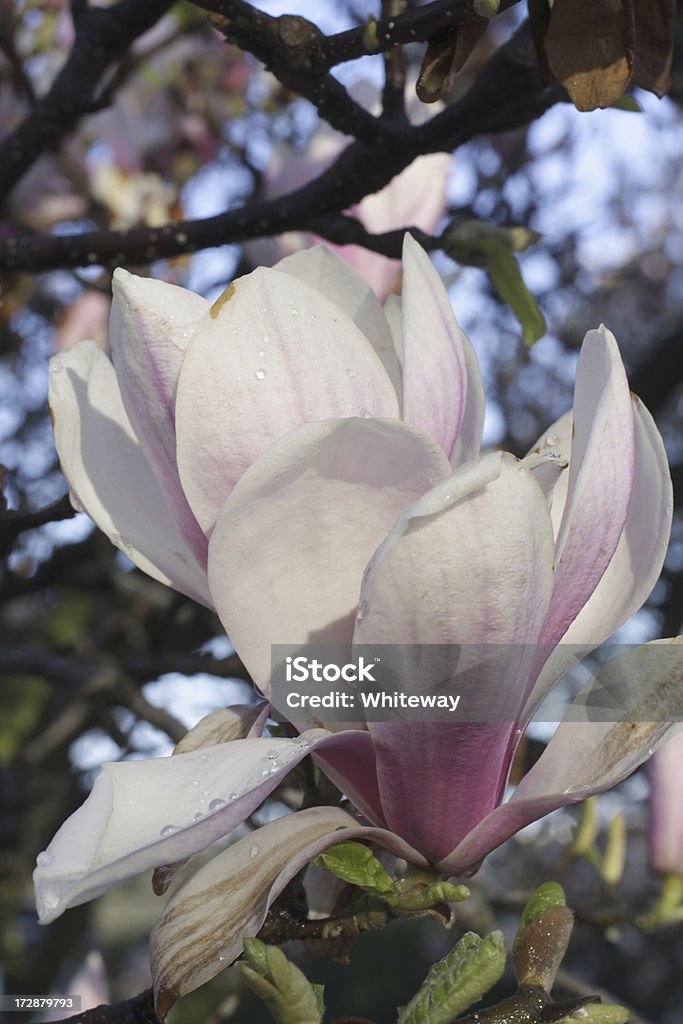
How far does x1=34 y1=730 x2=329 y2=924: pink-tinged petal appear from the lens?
1.38ft

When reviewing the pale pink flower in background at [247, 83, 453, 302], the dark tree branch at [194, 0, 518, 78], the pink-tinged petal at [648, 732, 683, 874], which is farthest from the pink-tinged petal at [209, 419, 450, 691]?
the pale pink flower in background at [247, 83, 453, 302]

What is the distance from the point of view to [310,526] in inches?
20.6

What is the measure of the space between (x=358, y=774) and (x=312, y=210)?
0.53 metres

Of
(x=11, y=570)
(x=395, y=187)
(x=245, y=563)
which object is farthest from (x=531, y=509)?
(x=11, y=570)

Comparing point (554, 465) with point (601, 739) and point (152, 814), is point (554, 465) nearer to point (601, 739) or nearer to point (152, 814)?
point (601, 739)

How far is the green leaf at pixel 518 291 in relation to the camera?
0.89 metres

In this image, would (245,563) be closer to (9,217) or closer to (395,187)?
(395,187)

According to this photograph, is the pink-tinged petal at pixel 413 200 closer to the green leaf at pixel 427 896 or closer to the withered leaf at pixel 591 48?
the withered leaf at pixel 591 48

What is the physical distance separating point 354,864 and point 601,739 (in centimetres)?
14

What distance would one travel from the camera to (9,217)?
1981 millimetres

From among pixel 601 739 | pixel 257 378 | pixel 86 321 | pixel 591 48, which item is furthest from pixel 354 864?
pixel 86 321

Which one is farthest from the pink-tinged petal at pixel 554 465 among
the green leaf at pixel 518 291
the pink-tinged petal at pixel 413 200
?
the pink-tinged petal at pixel 413 200

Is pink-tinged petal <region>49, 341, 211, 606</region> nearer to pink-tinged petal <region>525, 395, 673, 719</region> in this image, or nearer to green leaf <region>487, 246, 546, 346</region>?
pink-tinged petal <region>525, 395, 673, 719</region>

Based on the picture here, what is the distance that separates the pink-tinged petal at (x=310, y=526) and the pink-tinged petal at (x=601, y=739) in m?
0.13
